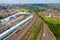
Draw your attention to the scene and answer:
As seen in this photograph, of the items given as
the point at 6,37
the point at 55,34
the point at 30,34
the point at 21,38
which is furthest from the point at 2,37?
the point at 55,34

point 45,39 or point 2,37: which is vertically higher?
point 2,37

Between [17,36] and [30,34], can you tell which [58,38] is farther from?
[17,36]

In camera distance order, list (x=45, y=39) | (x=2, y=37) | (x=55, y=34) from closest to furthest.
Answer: (x=2, y=37)
(x=45, y=39)
(x=55, y=34)

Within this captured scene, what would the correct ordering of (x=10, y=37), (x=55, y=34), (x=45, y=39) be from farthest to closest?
(x=55, y=34) → (x=45, y=39) → (x=10, y=37)

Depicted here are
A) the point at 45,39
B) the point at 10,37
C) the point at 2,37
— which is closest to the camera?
the point at 2,37

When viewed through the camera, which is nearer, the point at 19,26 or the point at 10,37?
the point at 10,37

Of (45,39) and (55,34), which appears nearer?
(45,39)

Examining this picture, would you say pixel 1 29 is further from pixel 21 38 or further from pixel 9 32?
pixel 21 38

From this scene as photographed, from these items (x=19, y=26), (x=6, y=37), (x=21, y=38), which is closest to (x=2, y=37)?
(x=6, y=37)

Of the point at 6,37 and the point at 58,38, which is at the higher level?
the point at 6,37
